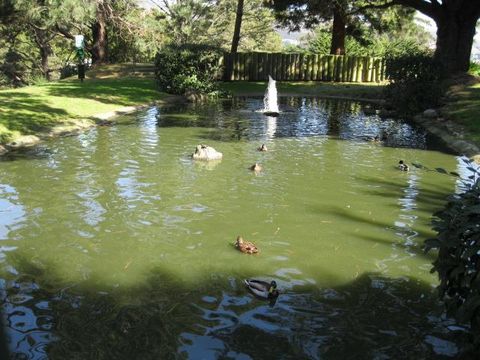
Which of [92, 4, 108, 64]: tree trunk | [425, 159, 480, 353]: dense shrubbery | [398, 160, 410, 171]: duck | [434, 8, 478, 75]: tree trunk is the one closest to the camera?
[425, 159, 480, 353]: dense shrubbery

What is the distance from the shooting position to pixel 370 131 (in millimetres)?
16547

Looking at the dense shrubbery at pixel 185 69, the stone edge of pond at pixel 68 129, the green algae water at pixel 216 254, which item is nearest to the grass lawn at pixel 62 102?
the stone edge of pond at pixel 68 129

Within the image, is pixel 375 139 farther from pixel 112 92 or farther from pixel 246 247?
pixel 112 92

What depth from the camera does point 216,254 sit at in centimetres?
660

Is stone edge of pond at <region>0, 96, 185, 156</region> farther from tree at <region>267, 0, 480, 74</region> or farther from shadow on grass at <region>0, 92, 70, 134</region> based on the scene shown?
tree at <region>267, 0, 480, 74</region>

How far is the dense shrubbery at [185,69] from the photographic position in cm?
2442

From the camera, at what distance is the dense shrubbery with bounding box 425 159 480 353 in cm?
371

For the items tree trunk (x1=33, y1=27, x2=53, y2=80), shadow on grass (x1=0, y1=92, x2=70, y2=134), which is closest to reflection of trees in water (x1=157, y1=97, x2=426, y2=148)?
shadow on grass (x1=0, y1=92, x2=70, y2=134)

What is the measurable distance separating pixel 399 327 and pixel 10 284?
13.4 feet

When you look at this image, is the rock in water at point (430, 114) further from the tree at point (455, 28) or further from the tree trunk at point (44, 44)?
the tree trunk at point (44, 44)

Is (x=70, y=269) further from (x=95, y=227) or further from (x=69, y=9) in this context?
(x=69, y=9)

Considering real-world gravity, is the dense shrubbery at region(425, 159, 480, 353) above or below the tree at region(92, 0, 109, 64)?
below

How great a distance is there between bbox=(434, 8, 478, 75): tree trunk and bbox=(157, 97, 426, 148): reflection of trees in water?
6.12 meters

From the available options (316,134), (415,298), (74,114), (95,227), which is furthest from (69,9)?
(415,298)
